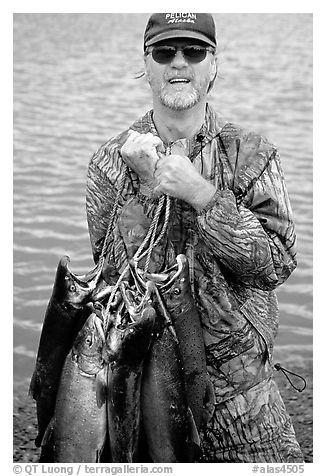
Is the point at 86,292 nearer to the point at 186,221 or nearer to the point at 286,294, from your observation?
the point at 186,221

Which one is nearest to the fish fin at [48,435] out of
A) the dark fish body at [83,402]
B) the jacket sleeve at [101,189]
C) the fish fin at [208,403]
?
the dark fish body at [83,402]

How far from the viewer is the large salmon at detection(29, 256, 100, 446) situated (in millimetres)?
2951

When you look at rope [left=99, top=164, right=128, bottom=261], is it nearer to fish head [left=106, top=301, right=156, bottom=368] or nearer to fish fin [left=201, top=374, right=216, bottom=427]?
fish head [left=106, top=301, right=156, bottom=368]

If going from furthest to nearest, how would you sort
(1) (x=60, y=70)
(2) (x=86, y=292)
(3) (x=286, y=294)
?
1. (1) (x=60, y=70)
2. (3) (x=286, y=294)
3. (2) (x=86, y=292)

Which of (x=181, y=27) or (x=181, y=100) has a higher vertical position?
(x=181, y=27)

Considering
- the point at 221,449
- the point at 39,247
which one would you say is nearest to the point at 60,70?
the point at 39,247

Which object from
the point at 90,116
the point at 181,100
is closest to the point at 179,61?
the point at 181,100

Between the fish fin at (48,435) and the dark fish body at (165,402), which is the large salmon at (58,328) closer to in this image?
the fish fin at (48,435)

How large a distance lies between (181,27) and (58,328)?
122 cm

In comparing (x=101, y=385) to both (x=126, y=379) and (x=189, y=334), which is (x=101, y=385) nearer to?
(x=126, y=379)

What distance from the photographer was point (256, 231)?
9.96 feet

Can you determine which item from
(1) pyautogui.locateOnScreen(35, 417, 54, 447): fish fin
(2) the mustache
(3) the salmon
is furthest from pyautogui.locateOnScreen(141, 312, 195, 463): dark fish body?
(2) the mustache
